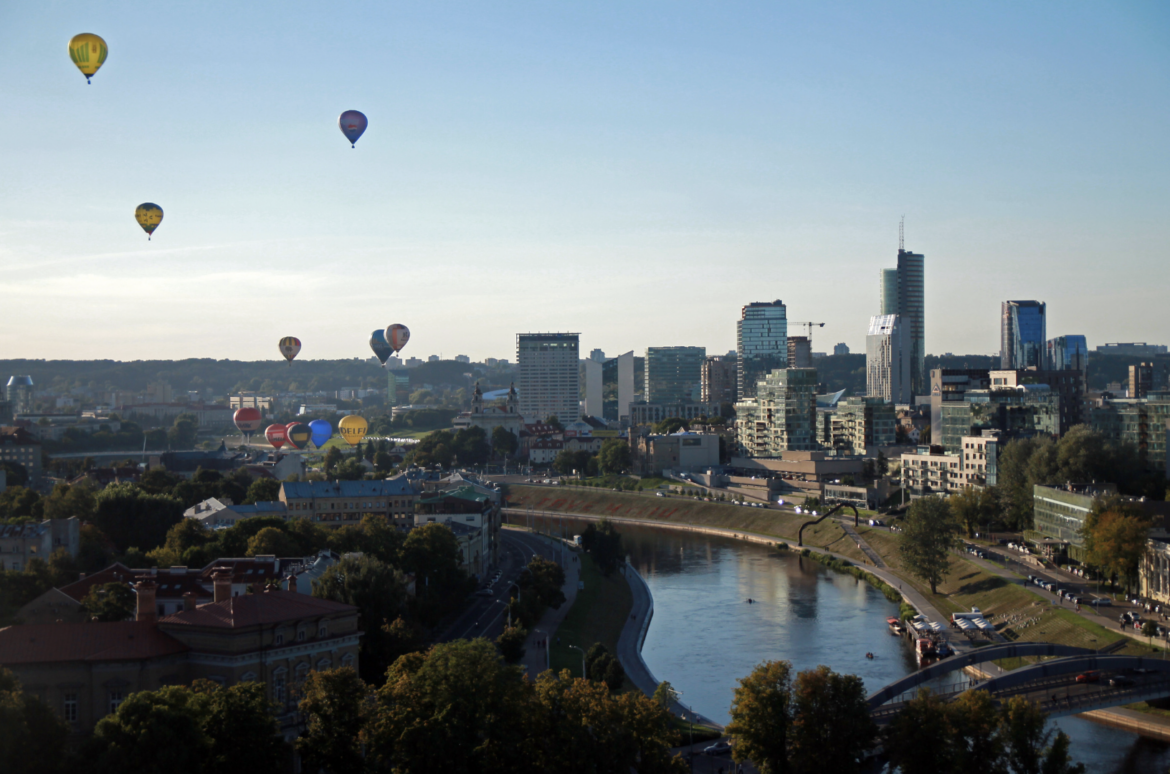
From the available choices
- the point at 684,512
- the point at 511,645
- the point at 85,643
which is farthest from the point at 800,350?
the point at 85,643

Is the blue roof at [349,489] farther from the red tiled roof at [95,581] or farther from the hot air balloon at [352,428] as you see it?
the hot air balloon at [352,428]

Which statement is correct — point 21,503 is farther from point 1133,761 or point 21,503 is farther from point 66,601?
point 1133,761

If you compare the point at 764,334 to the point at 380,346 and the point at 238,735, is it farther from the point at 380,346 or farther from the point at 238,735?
the point at 238,735

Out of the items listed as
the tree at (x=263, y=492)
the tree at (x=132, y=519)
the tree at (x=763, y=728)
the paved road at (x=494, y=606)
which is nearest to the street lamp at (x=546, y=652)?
the paved road at (x=494, y=606)

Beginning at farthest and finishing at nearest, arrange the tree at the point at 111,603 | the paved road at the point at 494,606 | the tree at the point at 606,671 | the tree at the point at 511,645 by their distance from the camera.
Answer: the paved road at the point at 494,606 < the tree at the point at 511,645 < the tree at the point at 111,603 < the tree at the point at 606,671

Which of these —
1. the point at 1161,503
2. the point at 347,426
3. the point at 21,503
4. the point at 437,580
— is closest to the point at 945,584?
the point at 1161,503

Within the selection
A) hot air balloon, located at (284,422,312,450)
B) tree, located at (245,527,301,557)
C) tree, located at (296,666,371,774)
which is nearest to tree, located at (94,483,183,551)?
tree, located at (245,527,301,557)
